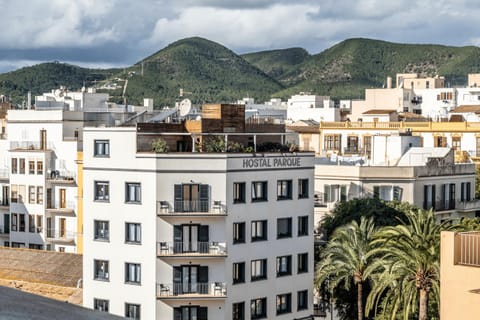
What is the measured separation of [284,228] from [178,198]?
710cm

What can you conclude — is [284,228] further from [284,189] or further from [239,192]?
[239,192]

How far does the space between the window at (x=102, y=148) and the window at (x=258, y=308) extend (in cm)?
1168

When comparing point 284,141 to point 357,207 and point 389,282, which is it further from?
point 389,282

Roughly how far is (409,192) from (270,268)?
2216cm

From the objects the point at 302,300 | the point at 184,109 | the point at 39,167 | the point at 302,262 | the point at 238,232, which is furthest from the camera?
the point at 39,167

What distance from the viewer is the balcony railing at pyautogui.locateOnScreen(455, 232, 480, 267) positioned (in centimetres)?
3350

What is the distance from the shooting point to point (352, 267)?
190 ft

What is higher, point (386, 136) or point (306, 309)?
point (386, 136)

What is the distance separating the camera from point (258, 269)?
58.2 m

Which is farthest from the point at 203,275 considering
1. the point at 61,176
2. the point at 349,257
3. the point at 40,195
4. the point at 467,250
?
the point at 40,195

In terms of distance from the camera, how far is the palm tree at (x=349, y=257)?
190 feet

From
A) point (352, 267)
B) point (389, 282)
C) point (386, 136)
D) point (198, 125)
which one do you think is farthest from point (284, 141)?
point (386, 136)

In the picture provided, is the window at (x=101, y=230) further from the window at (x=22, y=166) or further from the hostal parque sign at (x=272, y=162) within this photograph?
the window at (x=22, y=166)

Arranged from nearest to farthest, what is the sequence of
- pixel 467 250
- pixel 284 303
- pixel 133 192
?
pixel 467 250 < pixel 133 192 < pixel 284 303
